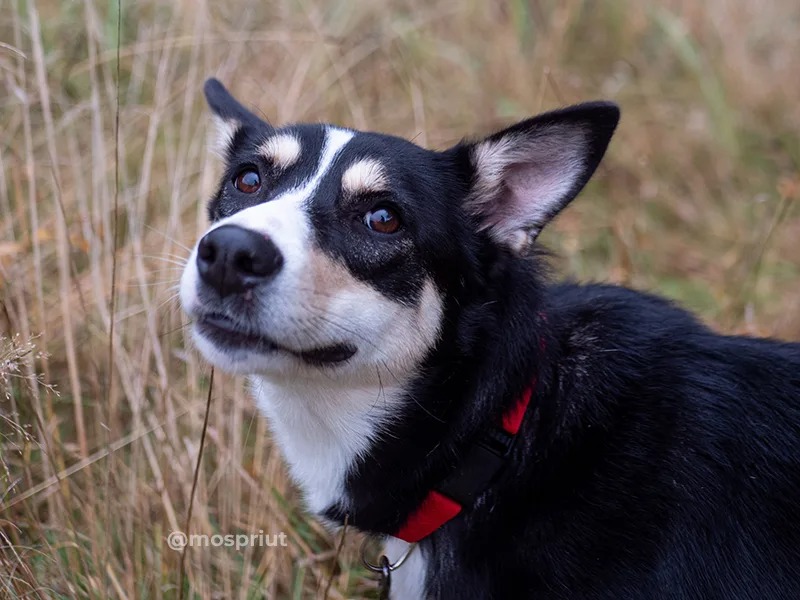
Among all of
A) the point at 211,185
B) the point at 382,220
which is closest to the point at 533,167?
the point at 382,220

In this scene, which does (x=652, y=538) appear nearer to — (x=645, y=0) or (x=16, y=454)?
(x=16, y=454)

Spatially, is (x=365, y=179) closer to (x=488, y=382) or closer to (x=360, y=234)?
(x=360, y=234)

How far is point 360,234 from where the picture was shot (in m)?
2.38

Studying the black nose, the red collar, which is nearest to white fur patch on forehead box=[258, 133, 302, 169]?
the black nose

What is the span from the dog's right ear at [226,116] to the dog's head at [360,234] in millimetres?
152

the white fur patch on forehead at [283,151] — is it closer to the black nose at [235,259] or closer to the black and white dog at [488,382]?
the black and white dog at [488,382]

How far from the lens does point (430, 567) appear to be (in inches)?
97.0

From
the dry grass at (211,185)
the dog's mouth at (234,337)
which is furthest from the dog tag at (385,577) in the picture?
the dog's mouth at (234,337)

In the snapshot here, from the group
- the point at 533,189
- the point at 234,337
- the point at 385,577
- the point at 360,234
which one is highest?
the point at 533,189

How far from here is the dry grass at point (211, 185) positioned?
2.85m

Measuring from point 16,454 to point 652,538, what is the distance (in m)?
2.16

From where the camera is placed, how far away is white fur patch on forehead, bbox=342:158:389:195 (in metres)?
2.41

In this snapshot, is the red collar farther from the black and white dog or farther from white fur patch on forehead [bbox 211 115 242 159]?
white fur patch on forehead [bbox 211 115 242 159]

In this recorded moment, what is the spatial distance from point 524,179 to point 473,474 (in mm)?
905
